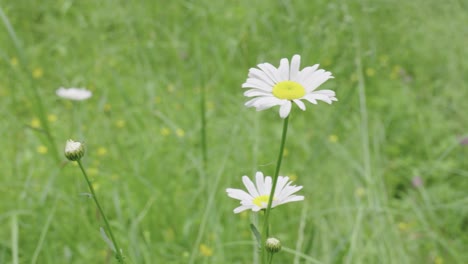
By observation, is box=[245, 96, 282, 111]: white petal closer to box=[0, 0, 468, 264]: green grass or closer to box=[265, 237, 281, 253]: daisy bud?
box=[265, 237, 281, 253]: daisy bud

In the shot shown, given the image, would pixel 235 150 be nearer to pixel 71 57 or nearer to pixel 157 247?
pixel 157 247

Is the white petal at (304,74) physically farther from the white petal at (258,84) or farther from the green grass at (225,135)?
the green grass at (225,135)

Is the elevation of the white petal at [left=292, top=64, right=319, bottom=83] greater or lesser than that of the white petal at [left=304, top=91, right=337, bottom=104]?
greater

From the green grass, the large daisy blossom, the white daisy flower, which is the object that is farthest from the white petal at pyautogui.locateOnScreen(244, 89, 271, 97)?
the green grass

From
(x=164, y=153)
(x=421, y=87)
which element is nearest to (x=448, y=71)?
(x=421, y=87)

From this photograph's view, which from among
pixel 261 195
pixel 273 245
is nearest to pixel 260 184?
pixel 261 195

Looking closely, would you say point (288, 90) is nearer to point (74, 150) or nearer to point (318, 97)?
point (318, 97)

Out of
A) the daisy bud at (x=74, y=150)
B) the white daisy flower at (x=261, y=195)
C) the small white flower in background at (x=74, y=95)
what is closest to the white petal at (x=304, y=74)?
the white daisy flower at (x=261, y=195)
